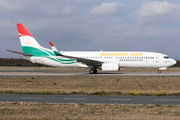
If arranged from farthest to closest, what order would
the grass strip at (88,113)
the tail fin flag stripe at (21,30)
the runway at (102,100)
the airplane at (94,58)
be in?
the tail fin flag stripe at (21,30)
the airplane at (94,58)
the runway at (102,100)
the grass strip at (88,113)

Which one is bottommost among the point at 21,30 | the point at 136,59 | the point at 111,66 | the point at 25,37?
the point at 111,66

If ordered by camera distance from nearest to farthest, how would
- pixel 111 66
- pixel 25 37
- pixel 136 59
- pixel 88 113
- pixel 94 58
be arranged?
pixel 88 113
pixel 111 66
pixel 136 59
pixel 94 58
pixel 25 37

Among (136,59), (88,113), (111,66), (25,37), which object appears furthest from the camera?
(25,37)

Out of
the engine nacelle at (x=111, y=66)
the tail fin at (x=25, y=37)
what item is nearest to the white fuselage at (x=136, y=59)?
the engine nacelle at (x=111, y=66)

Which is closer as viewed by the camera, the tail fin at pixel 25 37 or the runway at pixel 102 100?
the runway at pixel 102 100

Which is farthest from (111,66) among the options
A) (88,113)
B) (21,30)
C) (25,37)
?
(88,113)

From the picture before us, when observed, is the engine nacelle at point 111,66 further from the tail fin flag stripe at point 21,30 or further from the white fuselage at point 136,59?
the tail fin flag stripe at point 21,30

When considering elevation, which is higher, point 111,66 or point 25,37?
point 25,37

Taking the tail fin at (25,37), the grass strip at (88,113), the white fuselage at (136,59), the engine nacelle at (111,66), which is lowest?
the grass strip at (88,113)

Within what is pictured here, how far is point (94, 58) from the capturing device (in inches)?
1517

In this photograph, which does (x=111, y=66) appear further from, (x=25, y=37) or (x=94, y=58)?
(x=25, y=37)

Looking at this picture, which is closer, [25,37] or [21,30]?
[21,30]

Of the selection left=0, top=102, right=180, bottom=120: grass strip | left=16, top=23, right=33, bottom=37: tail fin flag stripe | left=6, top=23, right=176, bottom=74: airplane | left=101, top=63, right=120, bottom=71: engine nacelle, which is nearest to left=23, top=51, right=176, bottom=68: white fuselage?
left=6, top=23, right=176, bottom=74: airplane

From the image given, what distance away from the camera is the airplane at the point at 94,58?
37094 mm
